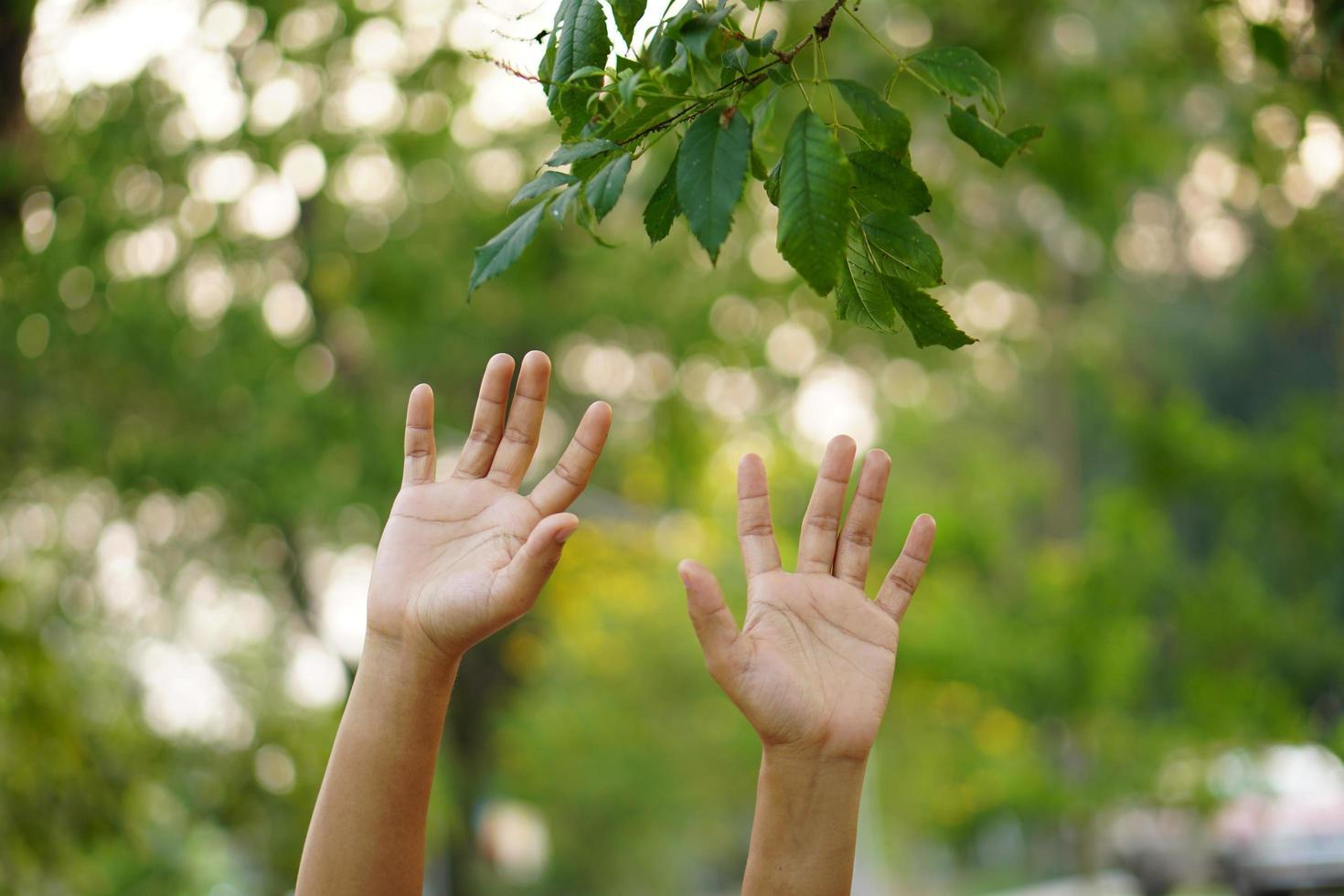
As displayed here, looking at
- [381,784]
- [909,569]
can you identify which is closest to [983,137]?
[909,569]

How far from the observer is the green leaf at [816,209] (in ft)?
3.45

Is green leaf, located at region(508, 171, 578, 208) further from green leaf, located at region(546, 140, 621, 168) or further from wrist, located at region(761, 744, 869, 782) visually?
wrist, located at region(761, 744, 869, 782)

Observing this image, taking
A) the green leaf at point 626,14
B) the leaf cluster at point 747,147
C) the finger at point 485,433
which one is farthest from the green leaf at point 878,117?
the finger at point 485,433

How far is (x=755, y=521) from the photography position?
68.4 inches

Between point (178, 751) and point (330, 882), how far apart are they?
5.69m

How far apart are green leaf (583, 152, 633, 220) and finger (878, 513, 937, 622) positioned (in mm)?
757

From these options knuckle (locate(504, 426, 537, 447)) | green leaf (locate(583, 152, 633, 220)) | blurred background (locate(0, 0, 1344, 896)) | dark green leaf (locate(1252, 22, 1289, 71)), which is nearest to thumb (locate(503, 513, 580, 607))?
knuckle (locate(504, 426, 537, 447))

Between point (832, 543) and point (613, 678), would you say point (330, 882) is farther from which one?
point (613, 678)

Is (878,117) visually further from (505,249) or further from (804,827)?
(804,827)

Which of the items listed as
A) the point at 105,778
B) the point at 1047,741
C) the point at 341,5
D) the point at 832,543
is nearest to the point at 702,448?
the point at 1047,741

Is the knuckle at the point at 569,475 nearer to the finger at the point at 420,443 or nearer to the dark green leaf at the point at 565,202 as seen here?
the finger at the point at 420,443

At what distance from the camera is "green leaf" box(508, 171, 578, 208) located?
1237 mm

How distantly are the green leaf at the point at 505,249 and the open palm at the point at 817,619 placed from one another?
0.41 m

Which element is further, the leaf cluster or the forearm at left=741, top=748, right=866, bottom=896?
the forearm at left=741, top=748, right=866, bottom=896
